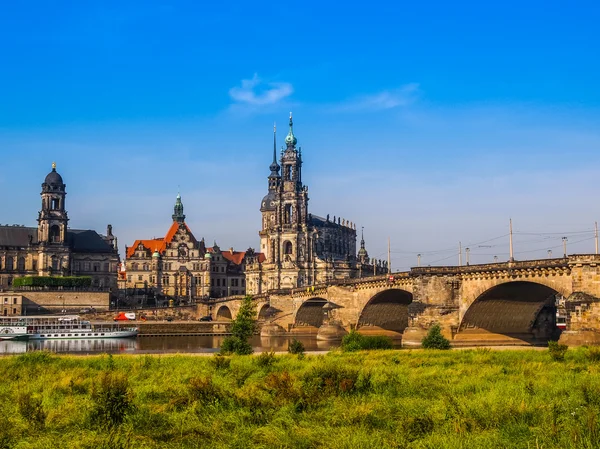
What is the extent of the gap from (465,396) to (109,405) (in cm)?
1008

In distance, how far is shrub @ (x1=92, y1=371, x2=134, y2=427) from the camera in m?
18.9

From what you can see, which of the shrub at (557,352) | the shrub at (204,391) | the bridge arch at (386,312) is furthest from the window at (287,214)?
the shrub at (204,391)

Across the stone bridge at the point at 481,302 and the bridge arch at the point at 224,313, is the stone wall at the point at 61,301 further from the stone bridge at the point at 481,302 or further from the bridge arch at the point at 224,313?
the stone bridge at the point at 481,302

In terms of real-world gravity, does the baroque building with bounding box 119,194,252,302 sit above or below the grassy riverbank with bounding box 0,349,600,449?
above

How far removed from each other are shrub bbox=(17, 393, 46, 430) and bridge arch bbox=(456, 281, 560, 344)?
4714cm

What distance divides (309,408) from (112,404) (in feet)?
16.5

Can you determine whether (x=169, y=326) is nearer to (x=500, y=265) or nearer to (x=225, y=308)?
(x=225, y=308)

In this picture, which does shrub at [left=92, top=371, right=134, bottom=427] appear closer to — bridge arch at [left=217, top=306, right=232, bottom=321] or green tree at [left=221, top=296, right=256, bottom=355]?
green tree at [left=221, top=296, right=256, bottom=355]

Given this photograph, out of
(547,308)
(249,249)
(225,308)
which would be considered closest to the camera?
(547,308)

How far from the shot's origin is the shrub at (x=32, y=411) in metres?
18.5

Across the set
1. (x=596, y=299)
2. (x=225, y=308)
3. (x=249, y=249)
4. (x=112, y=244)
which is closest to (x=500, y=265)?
(x=596, y=299)

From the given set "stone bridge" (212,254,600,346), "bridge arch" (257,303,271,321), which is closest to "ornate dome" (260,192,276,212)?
"bridge arch" (257,303,271,321)

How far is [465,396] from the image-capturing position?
2275cm

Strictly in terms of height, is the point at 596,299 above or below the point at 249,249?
below
